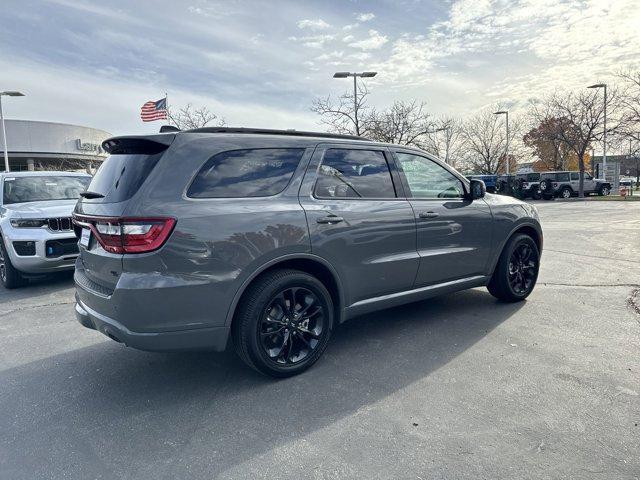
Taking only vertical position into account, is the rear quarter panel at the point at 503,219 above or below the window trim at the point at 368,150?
below

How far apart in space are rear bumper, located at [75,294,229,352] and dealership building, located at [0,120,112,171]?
172ft

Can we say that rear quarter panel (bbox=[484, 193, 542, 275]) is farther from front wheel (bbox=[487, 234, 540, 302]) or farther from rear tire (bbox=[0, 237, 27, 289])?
rear tire (bbox=[0, 237, 27, 289])

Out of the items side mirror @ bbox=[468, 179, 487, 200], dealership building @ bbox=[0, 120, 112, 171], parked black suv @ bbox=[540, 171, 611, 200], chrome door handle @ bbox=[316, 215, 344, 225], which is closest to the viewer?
chrome door handle @ bbox=[316, 215, 344, 225]

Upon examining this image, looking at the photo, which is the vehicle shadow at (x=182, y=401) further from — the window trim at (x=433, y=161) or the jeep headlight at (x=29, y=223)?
the jeep headlight at (x=29, y=223)

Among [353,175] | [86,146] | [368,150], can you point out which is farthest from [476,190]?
[86,146]

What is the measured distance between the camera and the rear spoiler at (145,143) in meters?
3.04

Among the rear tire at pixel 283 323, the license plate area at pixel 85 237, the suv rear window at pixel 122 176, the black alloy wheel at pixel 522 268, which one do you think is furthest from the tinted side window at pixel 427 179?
the license plate area at pixel 85 237

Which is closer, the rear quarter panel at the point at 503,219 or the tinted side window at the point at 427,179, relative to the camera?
the tinted side window at the point at 427,179

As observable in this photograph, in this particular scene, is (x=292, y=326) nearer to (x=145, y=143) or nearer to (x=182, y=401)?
(x=182, y=401)

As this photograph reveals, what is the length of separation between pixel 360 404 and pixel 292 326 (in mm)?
764

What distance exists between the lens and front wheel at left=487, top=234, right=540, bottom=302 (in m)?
5.02

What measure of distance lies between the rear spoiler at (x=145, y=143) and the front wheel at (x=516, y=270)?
3.78 meters

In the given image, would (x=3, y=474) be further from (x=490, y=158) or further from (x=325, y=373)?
(x=490, y=158)

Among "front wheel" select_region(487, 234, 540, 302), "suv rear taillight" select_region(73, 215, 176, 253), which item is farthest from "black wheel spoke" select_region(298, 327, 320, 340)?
"front wheel" select_region(487, 234, 540, 302)
